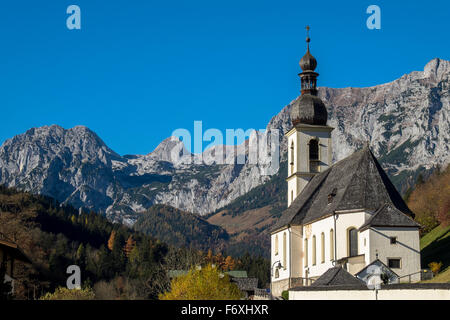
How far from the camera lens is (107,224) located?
19675 cm

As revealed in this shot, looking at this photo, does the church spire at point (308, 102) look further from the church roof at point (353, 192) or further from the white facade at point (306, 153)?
the church roof at point (353, 192)

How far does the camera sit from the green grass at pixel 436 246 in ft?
226

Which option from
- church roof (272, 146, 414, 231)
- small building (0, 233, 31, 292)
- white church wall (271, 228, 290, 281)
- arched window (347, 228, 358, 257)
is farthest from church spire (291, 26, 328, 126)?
small building (0, 233, 31, 292)

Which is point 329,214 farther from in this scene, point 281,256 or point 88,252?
point 88,252

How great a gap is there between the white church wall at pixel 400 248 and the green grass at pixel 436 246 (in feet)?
33.5

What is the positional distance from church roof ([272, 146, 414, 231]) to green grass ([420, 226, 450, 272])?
393 inches

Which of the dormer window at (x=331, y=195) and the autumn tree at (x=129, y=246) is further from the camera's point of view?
the autumn tree at (x=129, y=246)

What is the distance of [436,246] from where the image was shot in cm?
7894

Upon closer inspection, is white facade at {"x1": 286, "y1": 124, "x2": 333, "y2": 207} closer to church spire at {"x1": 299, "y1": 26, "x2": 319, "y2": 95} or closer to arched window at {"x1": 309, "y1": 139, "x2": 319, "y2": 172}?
arched window at {"x1": 309, "y1": 139, "x2": 319, "y2": 172}

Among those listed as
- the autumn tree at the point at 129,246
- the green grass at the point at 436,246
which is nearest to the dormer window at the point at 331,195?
the green grass at the point at 436,246

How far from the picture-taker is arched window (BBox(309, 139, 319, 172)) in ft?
247

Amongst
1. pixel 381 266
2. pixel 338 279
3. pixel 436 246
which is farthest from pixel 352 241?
pixel 436 246

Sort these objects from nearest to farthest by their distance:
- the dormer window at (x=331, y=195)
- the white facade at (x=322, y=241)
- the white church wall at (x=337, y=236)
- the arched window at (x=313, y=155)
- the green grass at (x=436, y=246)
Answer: the white facade at (x=322, y=241) → the white church wall at (x=337, y=236) → the dormer window at (x=331, y=195) → the green grass at (x=436, y=246) → the arched window at (x=313, y=155)
